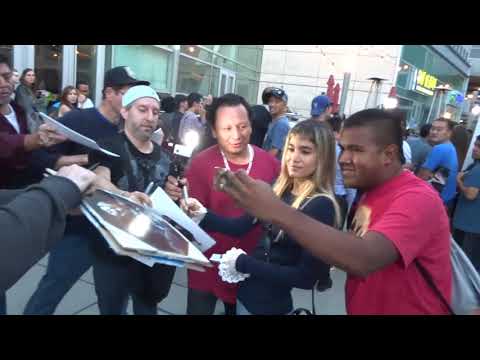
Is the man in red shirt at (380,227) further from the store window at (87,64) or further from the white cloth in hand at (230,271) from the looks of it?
the store window at (87,64)

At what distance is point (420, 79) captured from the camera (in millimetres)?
24609

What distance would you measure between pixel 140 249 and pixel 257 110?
160 inches

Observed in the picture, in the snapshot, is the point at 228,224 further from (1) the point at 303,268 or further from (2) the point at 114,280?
(2) the point at 114,280

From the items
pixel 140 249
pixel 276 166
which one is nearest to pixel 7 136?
pixel 276 166

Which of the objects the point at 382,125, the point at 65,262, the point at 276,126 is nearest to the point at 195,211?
the point at 65,262

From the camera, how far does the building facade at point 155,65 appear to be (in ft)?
24.8

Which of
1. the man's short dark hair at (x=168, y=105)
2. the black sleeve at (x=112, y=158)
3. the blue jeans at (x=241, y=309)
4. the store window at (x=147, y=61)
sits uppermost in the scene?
the store window at (x=147, y=61)

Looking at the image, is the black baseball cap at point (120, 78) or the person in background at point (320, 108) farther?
the person in background at point (320, 108)

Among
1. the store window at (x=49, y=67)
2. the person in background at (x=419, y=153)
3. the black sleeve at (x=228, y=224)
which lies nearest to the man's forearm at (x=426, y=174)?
the person in background at (x=419, y=153)

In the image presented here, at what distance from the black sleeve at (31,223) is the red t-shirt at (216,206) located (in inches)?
46.7

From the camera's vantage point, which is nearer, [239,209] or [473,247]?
[239,209]

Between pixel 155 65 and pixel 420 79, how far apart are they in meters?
20.2

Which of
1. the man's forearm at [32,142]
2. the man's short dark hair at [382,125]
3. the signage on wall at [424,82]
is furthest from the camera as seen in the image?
the signage on wall at [424,82]
